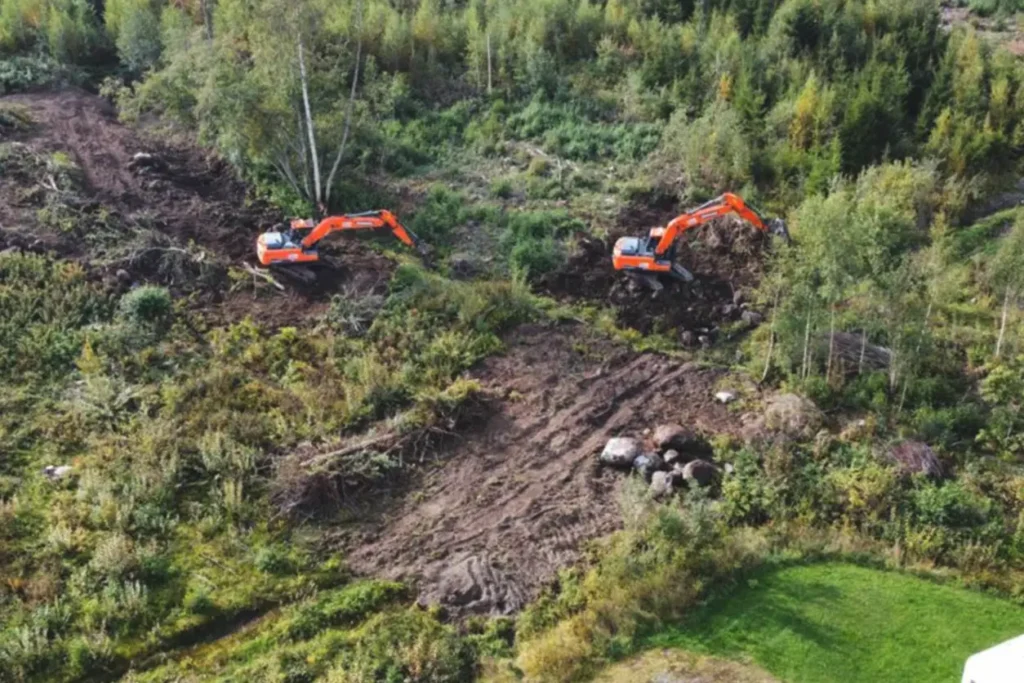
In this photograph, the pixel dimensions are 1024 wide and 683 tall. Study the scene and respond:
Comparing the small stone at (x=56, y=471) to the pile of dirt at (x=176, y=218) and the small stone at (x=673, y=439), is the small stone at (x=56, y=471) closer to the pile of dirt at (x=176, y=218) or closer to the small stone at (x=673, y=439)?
the pile of dirt at (x=176, y=218)

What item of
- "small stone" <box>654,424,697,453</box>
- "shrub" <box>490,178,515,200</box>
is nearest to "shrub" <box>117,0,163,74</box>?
"shrub" <box>490,178,515,200</box>

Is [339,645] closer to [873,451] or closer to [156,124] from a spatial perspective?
[873,451]

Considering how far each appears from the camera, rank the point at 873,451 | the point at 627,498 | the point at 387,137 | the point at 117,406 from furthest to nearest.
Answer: the point at 387,137 → the point at 117,406 → the point at 873,451 → the point at 627,498

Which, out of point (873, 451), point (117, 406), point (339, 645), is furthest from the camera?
point (117, 406)

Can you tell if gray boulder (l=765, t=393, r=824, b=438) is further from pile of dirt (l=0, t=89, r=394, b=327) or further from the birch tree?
pile of dirt (l=0, t=89, r=394, b=327)

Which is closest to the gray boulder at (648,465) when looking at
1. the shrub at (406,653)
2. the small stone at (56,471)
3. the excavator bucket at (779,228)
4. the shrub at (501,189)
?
the shrub at (406,653)

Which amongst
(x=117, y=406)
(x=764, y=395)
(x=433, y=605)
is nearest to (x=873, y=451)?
(x=764, y=395)
